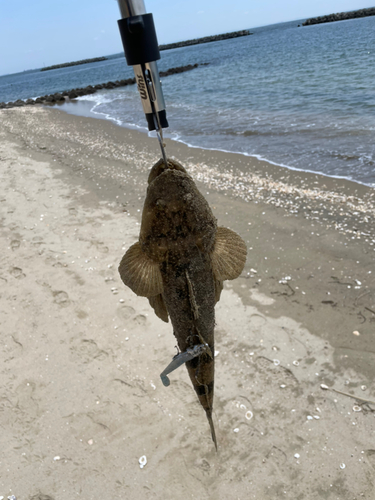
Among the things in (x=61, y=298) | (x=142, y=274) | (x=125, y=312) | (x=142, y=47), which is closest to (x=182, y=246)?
(x=142, y=274)

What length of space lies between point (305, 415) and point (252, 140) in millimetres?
13405

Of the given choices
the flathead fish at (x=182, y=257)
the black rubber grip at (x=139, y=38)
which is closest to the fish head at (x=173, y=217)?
the flathead fish at (x=182, y=257)

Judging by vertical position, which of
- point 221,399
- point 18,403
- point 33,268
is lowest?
point 221,399

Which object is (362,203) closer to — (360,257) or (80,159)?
(360,257)

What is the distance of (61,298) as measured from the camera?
700cm

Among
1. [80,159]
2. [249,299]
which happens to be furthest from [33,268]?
[80,159]

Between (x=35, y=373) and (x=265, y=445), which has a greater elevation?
(x=35, y=373)

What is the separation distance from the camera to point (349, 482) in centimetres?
421

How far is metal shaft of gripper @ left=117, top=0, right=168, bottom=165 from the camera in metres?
1.90

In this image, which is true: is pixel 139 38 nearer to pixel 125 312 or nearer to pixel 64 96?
pixel 125 312

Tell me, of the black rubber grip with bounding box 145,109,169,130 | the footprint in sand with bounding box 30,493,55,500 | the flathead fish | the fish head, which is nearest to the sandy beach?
the footprint in sand with bounding box 30,493,55,500

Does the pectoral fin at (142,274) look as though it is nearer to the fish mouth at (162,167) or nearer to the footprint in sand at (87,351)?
the fish mouth at (162,167)

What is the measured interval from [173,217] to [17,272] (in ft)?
21.4

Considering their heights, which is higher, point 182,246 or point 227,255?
point 182,246
